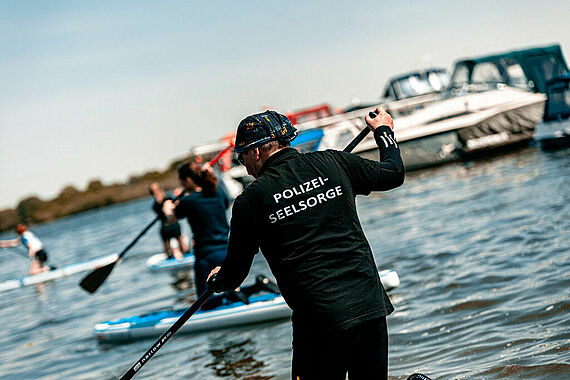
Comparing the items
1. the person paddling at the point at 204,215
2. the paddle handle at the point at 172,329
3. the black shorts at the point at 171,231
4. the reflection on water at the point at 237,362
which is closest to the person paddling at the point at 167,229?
the black shorts at the point at 171,231

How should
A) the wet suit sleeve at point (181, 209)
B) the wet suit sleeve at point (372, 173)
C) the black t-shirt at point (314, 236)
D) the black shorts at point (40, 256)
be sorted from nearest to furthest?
the black t-shirt at point (314, 236) → the wet suit sleeve at point (372, 173) → the wet suit sleeve at point (181, 209) → the black shorts at point (40, 256)

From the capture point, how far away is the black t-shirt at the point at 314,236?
3084 mm

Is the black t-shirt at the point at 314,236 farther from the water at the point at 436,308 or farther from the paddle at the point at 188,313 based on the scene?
the water at the point at 436,308

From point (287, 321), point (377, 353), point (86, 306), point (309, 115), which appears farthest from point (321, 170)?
point (309, 115)

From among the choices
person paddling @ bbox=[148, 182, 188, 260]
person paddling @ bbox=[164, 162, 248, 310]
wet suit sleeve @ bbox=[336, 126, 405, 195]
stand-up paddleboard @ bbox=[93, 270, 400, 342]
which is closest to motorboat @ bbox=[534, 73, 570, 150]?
person paddling @ bbox=[148, 182, 188, 260]

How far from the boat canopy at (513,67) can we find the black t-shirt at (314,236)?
20854 mm

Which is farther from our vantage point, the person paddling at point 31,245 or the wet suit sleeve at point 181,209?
the person paddling at point 31,245

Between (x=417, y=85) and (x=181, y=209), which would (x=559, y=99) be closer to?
(x=417, y=85)

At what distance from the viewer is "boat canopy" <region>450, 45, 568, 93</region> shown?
74.5ft

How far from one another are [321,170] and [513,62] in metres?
22.0

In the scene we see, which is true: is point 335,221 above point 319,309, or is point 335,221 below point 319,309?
above

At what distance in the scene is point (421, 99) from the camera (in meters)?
24.5

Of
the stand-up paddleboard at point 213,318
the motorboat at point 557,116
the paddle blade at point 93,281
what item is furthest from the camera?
the motorboat at point 557,116

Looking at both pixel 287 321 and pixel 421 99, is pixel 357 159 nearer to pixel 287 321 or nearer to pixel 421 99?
pixel 287 321
